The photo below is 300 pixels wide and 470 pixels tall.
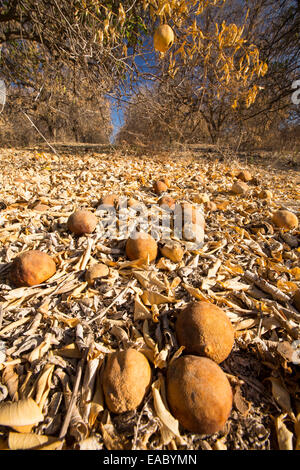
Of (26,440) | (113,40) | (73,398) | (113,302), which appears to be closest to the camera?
(26,440)

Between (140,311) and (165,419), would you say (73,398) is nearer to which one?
(165,419)

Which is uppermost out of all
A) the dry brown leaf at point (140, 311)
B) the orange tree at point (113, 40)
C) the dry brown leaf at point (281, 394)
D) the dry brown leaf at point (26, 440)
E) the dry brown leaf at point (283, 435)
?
the orange tree at point (113, 40)

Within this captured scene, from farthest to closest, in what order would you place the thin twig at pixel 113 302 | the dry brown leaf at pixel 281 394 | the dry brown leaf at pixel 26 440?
1. the thin twig at pixel 113 302
2. the dry brown leaf at pixel 281 394
3. the dry brown leaf at pixel 26 440

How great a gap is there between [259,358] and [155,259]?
108cm

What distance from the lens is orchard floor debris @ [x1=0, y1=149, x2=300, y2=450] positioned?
1.04 m

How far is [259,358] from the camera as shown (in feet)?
4.37

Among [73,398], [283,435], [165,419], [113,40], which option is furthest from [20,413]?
[113,40]

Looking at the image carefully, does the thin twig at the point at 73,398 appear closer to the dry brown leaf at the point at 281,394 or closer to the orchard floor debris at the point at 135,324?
the orchard floor debris at the point at 135,324

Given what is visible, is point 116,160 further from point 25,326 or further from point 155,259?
point 25,326

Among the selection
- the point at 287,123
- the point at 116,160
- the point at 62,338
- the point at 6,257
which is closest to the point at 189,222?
the point at 62,338

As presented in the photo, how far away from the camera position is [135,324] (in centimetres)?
150

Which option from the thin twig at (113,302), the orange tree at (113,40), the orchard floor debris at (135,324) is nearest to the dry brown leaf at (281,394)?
the orchard floor debris at (135,324)

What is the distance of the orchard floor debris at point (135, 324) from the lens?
3.42 ft

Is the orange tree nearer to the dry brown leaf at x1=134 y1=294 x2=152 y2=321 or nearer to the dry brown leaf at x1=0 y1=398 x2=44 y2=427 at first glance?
the dry brown leaf at x1=134 y1=294 x2=152 y2=321
